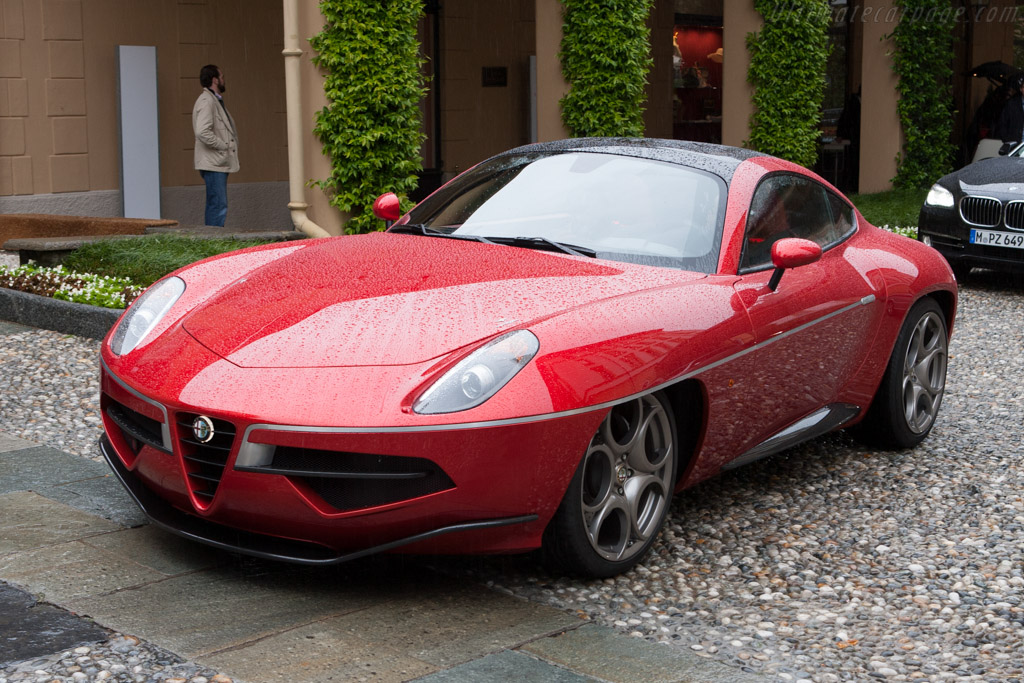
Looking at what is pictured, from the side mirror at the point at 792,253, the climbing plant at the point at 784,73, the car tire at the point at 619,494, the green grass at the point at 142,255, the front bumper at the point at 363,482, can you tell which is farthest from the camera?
the climbing plant at the point at 784,73

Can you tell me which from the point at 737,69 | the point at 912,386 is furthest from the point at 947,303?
the point at 737,69

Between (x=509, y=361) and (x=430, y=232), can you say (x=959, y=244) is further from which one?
(x=509, y=361)

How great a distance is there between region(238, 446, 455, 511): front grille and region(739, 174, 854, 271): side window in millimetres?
1620

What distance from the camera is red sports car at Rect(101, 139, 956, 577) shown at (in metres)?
3.40

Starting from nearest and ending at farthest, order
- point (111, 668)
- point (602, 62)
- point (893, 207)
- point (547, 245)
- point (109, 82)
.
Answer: point (111, 668)
point (547, 245)
point (109, 82)
point (602, 62)
point (893, 207)

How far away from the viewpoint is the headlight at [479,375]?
3.39 metres

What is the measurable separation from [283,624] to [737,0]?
13.4 m

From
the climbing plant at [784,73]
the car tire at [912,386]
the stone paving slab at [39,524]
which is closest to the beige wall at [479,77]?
the climbing plant at [784,73]

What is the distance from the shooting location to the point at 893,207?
1462 cm

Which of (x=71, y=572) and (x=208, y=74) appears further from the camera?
(x=208, y=74)

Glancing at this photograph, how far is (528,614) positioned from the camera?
3588 millimetres

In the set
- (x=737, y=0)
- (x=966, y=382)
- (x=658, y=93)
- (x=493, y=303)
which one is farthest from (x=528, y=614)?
(x=658, y=93)

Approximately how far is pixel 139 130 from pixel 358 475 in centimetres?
1018

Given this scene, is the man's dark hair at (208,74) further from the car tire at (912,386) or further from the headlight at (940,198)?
the car tire at (912,386)
